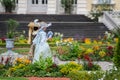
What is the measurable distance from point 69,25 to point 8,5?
7.61m

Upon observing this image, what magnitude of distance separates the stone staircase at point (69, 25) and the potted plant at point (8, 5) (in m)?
2.13

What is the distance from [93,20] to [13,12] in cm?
735

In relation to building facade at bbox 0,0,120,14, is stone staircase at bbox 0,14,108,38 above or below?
below

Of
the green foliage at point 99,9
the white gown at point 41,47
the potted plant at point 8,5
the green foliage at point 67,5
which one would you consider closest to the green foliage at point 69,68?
the white gown at point 41,47

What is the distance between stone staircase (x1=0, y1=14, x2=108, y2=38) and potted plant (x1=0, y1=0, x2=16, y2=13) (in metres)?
2.13

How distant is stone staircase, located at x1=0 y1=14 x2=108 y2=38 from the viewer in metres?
31.0

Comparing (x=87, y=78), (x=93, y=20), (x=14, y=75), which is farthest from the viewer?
(x=93, y=20)

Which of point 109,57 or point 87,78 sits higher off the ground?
point 87,78

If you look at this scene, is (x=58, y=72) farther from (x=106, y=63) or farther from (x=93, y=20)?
(x=93, y=20)

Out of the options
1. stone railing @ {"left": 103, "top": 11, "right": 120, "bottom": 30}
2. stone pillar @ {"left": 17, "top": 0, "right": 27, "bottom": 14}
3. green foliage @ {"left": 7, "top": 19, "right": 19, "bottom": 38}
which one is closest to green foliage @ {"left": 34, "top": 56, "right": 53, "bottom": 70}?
green foliage @ {"left": 7, "top": 19, "right": 19, "bottom": 38}

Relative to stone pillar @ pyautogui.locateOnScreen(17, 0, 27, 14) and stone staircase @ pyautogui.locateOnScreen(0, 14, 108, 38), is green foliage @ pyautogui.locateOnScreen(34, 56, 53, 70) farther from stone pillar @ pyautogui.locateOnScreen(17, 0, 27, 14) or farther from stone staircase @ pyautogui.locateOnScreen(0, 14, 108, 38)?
stone pillar @ pyautogui.locateOnScreen(17, 0, 27, 14)

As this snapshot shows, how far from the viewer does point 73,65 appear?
15.4 meters

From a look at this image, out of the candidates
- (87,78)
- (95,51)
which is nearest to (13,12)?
(95,51)

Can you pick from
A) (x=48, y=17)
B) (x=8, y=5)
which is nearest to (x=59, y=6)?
(x=48, y=17)
